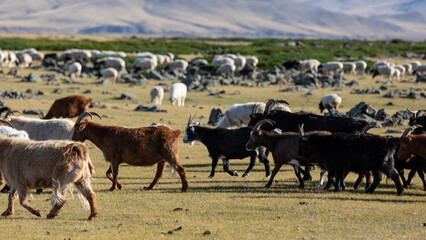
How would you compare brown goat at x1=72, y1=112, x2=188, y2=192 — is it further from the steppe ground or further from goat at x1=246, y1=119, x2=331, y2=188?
goat at x1=246, y1=119, x2=331, y2=188

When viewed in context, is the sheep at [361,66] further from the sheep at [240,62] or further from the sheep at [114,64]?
the sheep at [114,64]

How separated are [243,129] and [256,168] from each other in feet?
6.03

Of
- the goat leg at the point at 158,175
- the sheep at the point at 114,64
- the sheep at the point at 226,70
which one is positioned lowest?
the sheep at the point at 114,64

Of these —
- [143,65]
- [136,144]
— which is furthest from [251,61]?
[136,144]

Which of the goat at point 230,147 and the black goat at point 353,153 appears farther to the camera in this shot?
the goat at point 230,147

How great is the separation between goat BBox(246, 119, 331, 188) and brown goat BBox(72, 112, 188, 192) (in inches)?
90.1

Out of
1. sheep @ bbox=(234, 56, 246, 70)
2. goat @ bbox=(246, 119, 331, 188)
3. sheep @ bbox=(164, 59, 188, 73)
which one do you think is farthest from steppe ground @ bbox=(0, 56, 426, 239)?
sheep @ bbox=(234, 56, 246, 70)

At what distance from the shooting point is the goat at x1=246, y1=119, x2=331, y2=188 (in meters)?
13.6

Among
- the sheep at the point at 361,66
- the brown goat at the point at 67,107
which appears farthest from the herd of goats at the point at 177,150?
the sheep at the point at 361,66

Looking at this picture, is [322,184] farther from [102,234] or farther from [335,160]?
[102,234]

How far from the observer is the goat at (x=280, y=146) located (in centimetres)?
1359

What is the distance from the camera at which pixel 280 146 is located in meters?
14.0

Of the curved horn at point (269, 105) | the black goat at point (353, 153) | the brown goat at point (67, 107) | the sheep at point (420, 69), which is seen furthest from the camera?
the sheep at point (420, 69)

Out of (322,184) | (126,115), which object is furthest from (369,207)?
(126,115)
